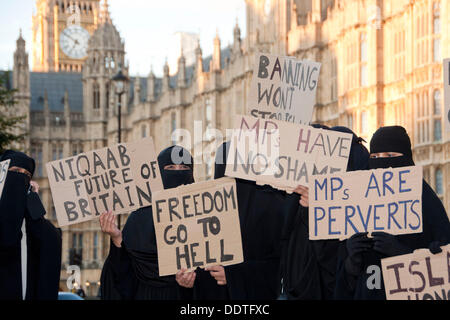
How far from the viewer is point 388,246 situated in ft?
25.1

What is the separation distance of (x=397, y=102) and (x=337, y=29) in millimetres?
4546

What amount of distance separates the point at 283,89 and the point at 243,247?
6.97 feet

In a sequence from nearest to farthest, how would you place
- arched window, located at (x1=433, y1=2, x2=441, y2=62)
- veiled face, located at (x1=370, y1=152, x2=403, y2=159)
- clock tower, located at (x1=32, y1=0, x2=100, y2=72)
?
veiled face, located at (x1=370, y1=152, x2=403, y2=159) < arched window, located at (x1=433, y1=2, x2=441, y2=62) < clock tower, located at (x1=32, y1=0, x2=100, y2=72)

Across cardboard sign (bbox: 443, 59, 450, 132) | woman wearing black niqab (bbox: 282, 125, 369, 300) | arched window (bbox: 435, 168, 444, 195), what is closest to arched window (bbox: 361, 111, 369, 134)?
arched window (bbox: 435, 168, 444, 195)

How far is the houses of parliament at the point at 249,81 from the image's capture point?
91.9 ft

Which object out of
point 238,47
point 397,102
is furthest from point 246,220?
point 238,47

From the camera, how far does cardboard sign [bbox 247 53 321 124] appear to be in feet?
34.6

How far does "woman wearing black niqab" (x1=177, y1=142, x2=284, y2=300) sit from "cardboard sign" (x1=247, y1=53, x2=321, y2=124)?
52.2 inches

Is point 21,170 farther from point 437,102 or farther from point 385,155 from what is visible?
point 437,102

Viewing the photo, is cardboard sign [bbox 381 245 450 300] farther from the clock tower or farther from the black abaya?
the clock tower

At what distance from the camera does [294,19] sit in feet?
118

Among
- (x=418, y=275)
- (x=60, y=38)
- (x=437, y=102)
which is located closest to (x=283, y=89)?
(x=418, y=275)

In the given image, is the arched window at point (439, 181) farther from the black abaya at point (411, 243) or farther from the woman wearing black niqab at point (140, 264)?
the black abaya at point (411, 243)
